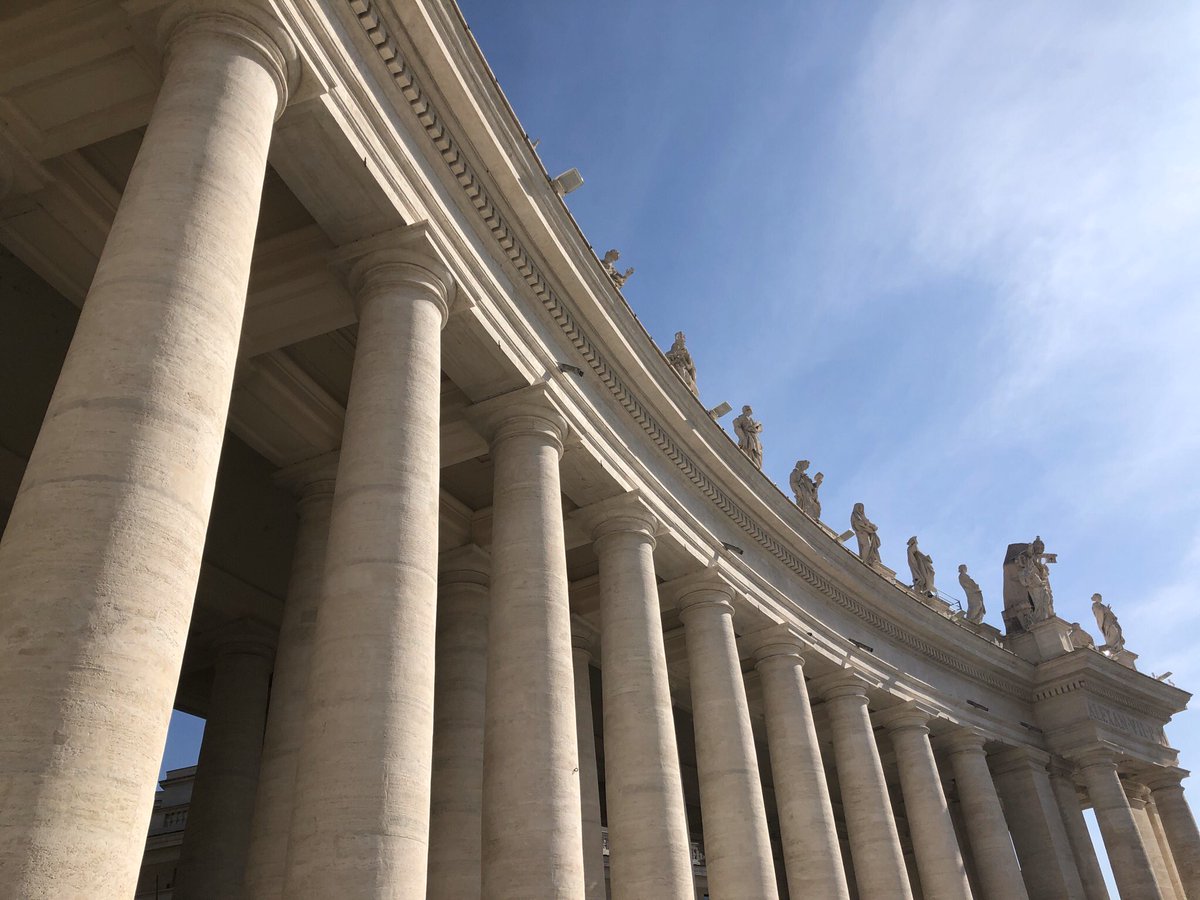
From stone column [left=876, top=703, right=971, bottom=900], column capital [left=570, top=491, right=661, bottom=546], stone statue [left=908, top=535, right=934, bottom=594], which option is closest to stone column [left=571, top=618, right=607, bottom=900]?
column capital [left=570, top=491, right=661, bottom=546]

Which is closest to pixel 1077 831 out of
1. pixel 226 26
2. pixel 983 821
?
pixel 983 821

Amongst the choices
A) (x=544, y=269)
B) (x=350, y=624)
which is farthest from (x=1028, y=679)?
(x=350, y=624)

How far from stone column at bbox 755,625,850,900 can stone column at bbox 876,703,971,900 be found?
42.2ft

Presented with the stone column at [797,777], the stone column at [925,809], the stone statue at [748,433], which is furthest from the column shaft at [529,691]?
the stone column at [925,809]

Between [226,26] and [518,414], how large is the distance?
639 inches

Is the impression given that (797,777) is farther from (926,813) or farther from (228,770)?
(228,770)

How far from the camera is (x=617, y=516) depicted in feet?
135

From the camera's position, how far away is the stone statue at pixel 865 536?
250ft

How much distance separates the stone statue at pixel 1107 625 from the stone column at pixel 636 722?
243 feet

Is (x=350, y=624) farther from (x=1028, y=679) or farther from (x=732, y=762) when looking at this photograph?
(x=1028, y=679)

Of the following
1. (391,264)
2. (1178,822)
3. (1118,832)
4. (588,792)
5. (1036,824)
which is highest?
(391,264)

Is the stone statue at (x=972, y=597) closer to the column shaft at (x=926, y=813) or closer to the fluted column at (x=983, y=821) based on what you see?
the fluted column at (x=983, y=821)

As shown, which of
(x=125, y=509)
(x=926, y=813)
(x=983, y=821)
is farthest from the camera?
(x=983, y=821)

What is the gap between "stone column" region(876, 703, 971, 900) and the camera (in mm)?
58938
